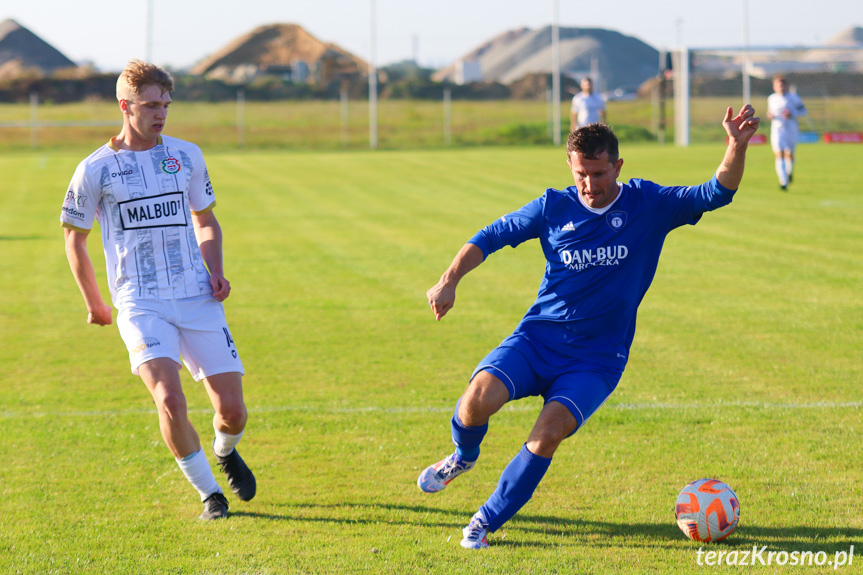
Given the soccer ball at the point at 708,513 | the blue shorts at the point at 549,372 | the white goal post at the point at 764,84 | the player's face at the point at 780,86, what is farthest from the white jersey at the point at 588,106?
the soccer ball at the point at 708,513

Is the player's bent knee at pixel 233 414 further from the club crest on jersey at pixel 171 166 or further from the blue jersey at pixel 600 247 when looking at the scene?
the blue jersey at pixel 600 247

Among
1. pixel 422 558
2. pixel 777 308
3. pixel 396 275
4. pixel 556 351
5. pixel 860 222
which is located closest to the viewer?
pixel 422 558

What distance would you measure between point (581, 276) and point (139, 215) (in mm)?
2218

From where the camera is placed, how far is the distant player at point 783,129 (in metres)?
20.6

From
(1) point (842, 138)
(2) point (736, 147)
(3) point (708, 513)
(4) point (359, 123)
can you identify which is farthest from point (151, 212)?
(4) point (359, 123)

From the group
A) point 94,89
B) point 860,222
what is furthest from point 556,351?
point 94,89

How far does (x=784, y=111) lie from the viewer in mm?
20688

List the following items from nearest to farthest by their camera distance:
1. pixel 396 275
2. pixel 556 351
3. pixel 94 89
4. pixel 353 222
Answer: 1. pixel 556 351
2. pixel 396 275
3. pixel 353 222
4. pixel 94 89

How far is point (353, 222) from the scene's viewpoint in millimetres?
17484

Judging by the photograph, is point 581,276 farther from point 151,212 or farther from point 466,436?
point 151,212

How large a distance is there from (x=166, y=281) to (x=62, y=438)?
6.43ft

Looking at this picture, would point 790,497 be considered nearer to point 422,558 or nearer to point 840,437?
point 840,437

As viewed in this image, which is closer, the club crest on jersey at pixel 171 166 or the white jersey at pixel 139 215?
the white jersey at pixel 139 215

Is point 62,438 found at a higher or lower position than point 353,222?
lower
